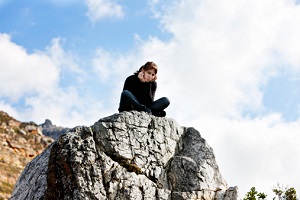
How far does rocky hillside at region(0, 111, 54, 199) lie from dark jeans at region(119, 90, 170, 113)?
42.1 meters

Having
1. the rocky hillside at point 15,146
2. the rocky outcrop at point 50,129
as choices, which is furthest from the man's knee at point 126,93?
the rocky outcrop at point 50,129

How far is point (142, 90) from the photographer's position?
39.6 feet

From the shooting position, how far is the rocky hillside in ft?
182

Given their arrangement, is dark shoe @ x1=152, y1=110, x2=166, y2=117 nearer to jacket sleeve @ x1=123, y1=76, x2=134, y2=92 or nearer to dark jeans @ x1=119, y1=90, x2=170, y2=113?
dark jeans @ x1=119, y1=90, x2=170, y2=113

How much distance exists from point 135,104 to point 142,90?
0.57 meters

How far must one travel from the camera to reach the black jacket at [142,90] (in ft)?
39.5

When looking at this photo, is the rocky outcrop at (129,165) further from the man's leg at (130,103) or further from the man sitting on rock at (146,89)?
the man sitting on rock at (146,89)

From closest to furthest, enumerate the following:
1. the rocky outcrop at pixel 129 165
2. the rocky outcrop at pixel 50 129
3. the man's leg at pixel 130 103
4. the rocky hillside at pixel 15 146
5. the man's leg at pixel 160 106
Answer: the rocky outcrop at pixel 129 165
the man's leg at pixel 130 103
the man's leg at pixel 160 106
the rocky hillside at pixel 15 146
the rocky outcrop at pixel 50 129

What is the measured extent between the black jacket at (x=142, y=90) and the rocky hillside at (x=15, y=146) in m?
42.0

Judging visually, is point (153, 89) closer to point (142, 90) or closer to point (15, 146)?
point (142, 90)

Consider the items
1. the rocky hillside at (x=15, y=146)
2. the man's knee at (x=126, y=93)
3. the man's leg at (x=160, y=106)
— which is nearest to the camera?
the man's knee at (x=126, y=93)

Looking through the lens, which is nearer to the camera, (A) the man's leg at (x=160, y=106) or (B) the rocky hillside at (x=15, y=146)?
(A) the man's leg at (x=160, y=106)

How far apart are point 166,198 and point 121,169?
122 centimetres

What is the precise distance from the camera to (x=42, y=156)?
12203 millimetres
